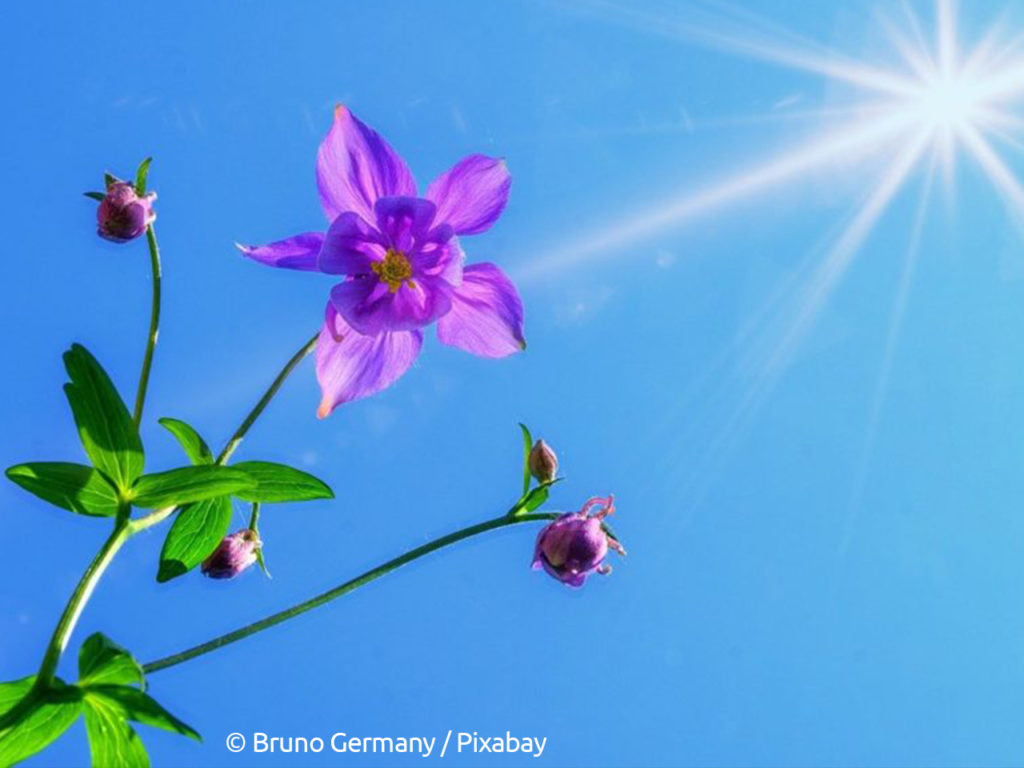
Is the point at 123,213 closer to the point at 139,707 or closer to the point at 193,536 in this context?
the point at 193,536

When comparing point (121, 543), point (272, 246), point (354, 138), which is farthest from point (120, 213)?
point (121, 543)

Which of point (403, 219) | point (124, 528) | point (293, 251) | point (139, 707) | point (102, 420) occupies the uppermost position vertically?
point (403, 219)

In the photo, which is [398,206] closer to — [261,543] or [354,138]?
[354,138]

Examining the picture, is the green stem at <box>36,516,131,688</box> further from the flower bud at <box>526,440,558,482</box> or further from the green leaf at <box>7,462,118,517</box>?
the flower bud at <box>526,440,558,482</box>

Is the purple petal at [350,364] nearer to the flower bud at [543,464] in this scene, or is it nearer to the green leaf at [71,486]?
the flower bud at [543,464]

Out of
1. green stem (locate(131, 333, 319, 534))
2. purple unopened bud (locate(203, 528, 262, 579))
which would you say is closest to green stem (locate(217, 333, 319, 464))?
green stem (locate(131, 333, 319, 534))

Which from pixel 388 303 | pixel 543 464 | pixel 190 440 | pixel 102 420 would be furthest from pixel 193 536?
pixel 543 464
